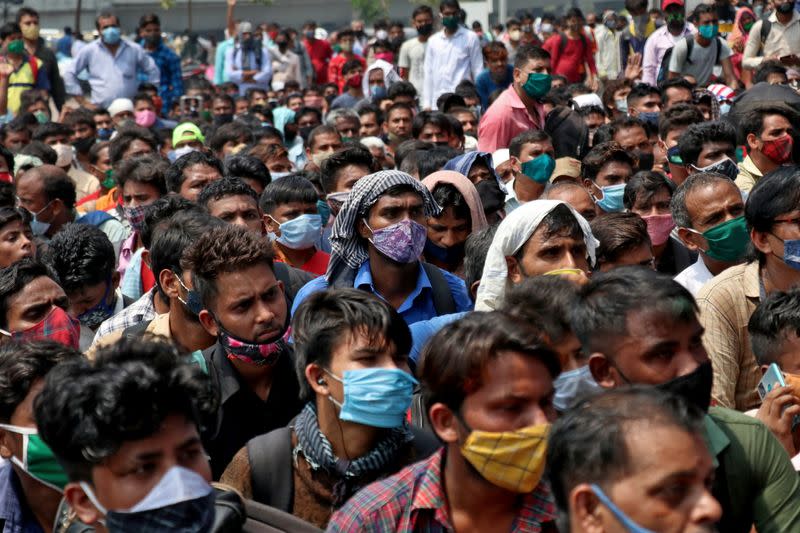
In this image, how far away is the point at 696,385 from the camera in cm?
357

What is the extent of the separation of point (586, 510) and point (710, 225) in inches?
136

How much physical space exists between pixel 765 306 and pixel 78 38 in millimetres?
26692

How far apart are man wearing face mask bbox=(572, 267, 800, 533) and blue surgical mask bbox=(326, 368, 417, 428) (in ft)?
1.86

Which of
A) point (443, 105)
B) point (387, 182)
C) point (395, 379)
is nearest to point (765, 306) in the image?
point (395, 379)

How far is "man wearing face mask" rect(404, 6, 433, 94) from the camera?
15914 mm

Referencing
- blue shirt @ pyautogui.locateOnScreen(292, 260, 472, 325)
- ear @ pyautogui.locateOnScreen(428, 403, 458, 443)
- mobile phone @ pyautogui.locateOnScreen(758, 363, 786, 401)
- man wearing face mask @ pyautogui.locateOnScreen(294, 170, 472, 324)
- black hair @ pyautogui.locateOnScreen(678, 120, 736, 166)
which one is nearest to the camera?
ear @ pyautogui.locateOnScreen(428, 403, 458, 443)

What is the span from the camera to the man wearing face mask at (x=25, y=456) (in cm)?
393

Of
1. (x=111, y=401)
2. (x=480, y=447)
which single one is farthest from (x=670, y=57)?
(x=111, y=401)

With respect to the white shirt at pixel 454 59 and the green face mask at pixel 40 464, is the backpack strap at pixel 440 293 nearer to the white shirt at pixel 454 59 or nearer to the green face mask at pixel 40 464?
the green face mask at pixel 40 464

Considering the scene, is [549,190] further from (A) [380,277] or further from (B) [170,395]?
(B) [170,395]

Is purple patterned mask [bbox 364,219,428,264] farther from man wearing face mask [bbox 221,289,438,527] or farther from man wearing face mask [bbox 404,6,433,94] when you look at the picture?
man wearing face mask [bbox 404,6,433,94]

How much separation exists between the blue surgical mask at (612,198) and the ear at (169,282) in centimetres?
364

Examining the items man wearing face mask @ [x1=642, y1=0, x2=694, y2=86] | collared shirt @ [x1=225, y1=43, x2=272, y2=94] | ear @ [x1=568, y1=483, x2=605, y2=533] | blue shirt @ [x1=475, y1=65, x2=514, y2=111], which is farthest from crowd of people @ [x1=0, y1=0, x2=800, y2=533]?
collared shirt @ [x1=225, y1=43, x2=272, y2=94]

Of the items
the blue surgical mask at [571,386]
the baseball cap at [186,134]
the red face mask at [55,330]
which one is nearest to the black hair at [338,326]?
the blue surgical mask at [571,386]
